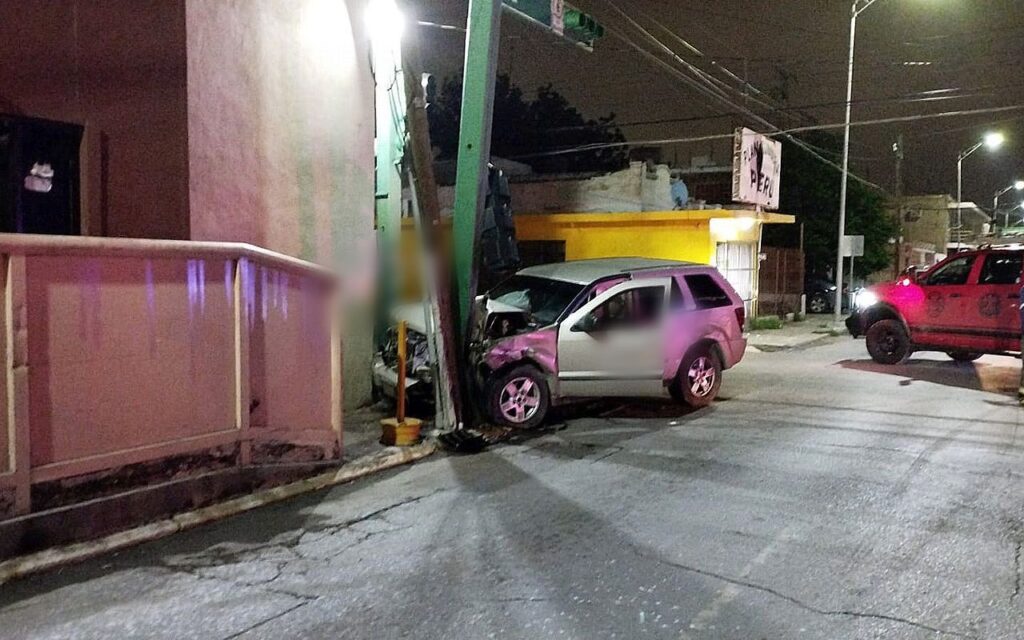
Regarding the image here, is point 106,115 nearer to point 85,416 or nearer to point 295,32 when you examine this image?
point 295,32

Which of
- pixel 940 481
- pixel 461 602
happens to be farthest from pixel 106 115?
pixel 940 481

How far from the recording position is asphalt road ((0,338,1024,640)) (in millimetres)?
4574

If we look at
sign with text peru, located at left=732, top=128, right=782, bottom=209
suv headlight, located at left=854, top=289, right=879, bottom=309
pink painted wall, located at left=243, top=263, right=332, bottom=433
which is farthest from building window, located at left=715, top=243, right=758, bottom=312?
pink painted wall, located at left=243, top=263, right=332, bottom=433

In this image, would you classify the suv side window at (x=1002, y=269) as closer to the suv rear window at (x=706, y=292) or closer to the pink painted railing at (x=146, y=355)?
the suv rear window at (x=706, y=292)

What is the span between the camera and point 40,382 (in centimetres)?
562

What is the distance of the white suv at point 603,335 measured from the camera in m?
9.77

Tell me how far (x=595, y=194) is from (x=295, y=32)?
46.4ft

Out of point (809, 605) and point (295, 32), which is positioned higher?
point (295, 32)

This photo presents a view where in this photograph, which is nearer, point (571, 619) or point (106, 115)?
point (571, 619)

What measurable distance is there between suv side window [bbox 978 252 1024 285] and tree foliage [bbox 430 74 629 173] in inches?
886

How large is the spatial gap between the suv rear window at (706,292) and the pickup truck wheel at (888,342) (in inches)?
206

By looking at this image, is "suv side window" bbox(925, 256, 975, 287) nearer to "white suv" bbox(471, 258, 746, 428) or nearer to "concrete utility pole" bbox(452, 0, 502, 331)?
"white suv" bbox(471, 258, 746, 428)

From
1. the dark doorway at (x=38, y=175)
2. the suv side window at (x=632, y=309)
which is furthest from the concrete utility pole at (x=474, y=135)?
the dark doorway at (x=38, y=175)

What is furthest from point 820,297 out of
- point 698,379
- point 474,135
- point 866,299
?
point 474,135
